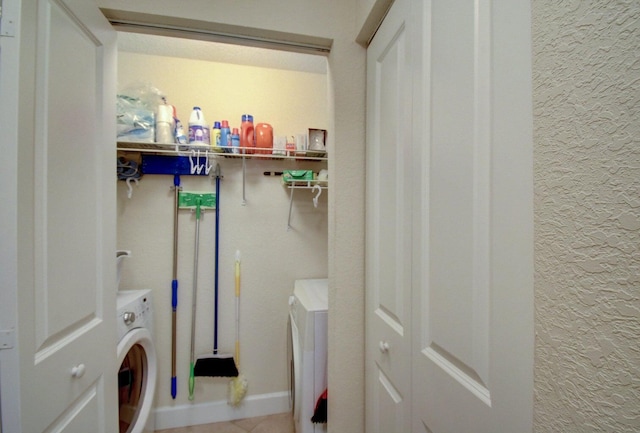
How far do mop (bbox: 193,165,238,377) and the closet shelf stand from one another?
0.53 feet

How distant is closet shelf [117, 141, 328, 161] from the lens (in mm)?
1673

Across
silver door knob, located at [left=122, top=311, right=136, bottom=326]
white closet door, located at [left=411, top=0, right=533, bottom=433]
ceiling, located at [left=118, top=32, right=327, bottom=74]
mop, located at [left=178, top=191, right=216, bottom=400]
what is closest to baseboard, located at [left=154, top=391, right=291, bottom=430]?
mop, located at [left=178, top=191, right=216, bottom=400]

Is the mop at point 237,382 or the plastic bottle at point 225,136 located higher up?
the plastic bottle at point 225,136

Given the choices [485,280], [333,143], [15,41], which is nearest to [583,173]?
[485,280]

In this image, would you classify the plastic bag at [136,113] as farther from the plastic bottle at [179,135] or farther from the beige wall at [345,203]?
the beige wall at [345,203]

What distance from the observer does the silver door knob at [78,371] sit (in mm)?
763

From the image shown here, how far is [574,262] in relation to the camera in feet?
1.10

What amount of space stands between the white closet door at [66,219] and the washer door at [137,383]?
0.66m

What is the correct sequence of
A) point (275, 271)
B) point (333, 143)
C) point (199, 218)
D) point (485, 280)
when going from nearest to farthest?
point (485, 280)
point (333, 143)
point (199, 218)
point (275, 271)

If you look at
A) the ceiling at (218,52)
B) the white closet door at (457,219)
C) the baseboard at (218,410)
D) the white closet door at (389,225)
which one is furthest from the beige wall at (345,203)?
the baseboard at (218,410)

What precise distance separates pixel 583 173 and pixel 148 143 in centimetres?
195

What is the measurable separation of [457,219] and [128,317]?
5.64 ft

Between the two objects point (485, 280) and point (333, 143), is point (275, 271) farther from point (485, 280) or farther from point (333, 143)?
point (485, 280)

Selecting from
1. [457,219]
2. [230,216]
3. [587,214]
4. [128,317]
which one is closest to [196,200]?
[230,216]
